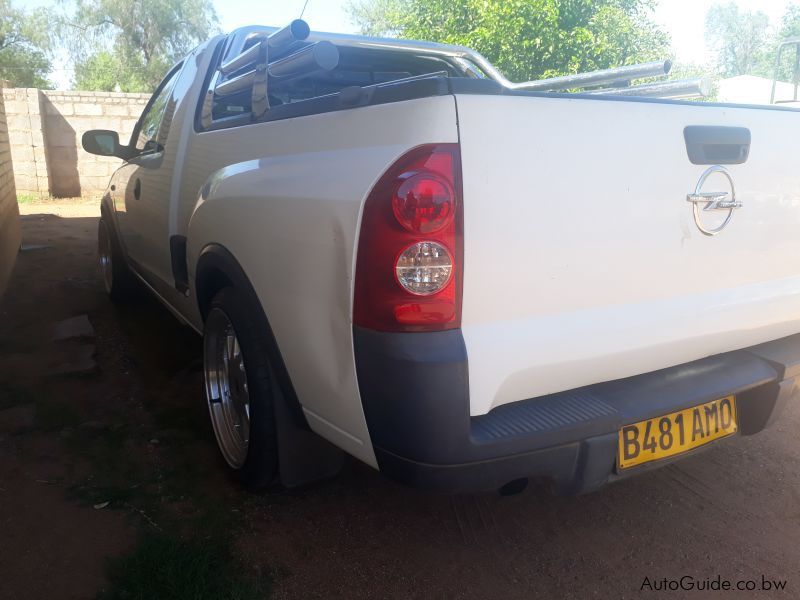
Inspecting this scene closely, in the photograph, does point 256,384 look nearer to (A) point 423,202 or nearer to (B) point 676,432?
(A) point 423,202

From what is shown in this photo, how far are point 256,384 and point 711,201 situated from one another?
1.58 metres

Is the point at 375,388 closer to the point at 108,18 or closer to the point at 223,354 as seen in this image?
A: the point at 223,354

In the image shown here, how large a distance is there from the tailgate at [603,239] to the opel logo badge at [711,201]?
0.05 feet

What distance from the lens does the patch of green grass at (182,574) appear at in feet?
7.07

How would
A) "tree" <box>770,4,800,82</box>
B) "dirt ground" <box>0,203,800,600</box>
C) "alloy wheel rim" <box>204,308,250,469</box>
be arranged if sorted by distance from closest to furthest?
1. "dirt ground" <box>0,203,800,600</box>
2. "alloy wheel rim" <box>204,308,250,469</box>
3. "tree" <box>770,4,800,82</box>

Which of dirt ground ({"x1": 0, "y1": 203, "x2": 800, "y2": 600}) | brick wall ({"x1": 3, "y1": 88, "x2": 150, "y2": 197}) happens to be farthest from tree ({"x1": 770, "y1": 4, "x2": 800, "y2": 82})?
dirt ground ({"x1": 0, "y1": 203, "x2": 800, "y2": 600})

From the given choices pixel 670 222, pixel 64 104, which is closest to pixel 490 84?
pixel 670 222

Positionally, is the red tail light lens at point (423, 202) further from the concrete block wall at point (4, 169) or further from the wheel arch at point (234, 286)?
the concrete block wall at point (4, 169)

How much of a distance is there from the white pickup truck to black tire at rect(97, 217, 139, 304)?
2.92m

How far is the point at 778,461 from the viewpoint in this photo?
10.1ft

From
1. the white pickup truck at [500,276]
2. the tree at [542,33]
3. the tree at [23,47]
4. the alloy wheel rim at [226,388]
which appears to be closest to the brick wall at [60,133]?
the tree at [542,33]

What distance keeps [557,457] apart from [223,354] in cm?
161

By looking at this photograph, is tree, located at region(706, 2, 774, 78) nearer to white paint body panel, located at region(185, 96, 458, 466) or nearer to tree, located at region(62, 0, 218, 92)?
tree, located at region(62, 0, 218, 92)

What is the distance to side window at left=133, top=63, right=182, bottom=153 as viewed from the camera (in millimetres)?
3912
